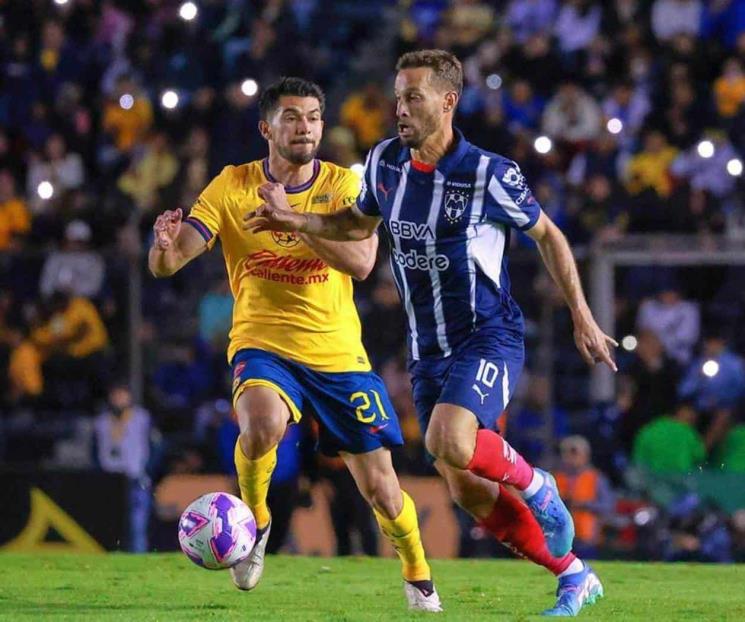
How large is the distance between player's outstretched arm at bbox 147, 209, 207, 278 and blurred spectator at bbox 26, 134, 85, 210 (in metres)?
10.5

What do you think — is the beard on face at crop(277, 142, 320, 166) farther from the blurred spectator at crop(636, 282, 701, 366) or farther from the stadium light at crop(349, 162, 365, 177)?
the blurred spectator at crop(636, 282, 701, 366)

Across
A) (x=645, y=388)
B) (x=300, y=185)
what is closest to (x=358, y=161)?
(x=645, y=388)

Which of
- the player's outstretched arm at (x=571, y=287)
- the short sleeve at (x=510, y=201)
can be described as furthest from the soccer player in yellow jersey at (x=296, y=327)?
the player's outstretched arm at (x=571, y=287)

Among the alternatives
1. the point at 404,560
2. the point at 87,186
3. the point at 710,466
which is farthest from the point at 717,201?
the point at 404,560

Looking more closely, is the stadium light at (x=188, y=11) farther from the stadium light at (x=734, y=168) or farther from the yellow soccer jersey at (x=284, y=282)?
the yellow soccer jersey at (x=284, y=282)

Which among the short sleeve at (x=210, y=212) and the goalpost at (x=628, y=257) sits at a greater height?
the short sleeve at (x=210, y=212)

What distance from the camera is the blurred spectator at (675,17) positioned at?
18984 millimetres

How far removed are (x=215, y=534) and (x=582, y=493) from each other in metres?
6.25

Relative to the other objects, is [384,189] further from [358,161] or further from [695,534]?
[358,161]

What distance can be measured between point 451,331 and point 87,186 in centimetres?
1168

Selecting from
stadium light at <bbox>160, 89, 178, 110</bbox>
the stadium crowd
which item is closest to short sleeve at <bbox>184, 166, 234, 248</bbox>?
the stadium crowd

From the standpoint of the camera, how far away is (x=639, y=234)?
16000mm

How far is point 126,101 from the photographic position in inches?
799

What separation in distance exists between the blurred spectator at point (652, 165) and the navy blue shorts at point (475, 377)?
8.49 meters
